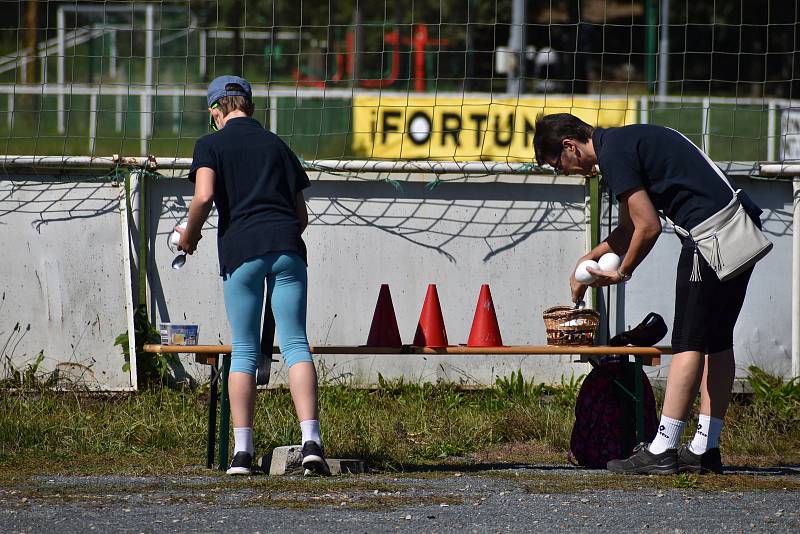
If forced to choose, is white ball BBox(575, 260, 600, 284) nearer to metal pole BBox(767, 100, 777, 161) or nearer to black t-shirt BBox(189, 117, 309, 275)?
black t-shirt BBox(189, 117, 309, 275)

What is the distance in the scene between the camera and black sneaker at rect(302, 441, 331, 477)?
15.8ft

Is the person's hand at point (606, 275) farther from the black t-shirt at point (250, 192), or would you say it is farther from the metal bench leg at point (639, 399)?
the black t-shirt at point (250, 192)

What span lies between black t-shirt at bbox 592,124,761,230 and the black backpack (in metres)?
0.92

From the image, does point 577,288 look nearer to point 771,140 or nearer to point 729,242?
point 729,242

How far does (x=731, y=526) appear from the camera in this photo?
386 centimetres

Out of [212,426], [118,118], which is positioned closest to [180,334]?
[212,426]

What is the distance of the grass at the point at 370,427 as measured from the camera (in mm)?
5707

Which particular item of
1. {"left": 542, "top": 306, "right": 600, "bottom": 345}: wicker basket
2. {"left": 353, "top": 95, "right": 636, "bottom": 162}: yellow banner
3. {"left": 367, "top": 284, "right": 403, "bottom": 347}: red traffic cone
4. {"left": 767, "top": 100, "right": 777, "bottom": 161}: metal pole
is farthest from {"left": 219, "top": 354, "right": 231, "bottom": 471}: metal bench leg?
{"left": 767, "top": 100, "right": 777, "bottom": 161}: metal pole

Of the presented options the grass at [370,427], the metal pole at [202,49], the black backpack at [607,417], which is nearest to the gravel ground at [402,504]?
the black backpack at [607,417]

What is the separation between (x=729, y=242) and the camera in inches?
195

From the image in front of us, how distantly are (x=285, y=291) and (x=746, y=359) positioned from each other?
344 centimetres

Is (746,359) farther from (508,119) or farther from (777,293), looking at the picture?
(508,119)

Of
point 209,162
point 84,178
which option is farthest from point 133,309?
point 209,162

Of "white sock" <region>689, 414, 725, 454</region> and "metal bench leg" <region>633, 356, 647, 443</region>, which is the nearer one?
"white sock" <region>689, 414, 725, 454</region>
